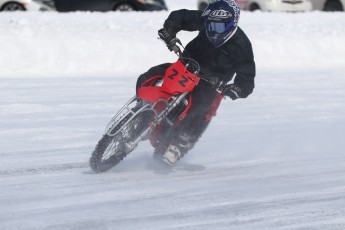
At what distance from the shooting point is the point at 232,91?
7.72 m

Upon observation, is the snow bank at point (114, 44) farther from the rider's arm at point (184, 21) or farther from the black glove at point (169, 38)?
the black glove at point (169, 38)

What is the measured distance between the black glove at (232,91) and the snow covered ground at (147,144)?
71 centimetres

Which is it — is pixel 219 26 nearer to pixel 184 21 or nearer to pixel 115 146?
pixel 184 21

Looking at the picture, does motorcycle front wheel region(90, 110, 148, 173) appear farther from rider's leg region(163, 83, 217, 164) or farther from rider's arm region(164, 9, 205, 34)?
rider's arm region(164, 9, 205, 34)

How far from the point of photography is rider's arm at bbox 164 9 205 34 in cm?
818

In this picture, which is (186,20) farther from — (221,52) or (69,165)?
(69,165)

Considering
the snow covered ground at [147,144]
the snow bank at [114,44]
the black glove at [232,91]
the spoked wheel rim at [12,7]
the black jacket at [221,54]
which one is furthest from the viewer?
the spoked wheel rim at [12,7]

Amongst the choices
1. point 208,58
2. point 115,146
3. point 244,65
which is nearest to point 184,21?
point 208,58

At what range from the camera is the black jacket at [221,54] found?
26.0ft

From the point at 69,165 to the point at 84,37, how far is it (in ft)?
24.8

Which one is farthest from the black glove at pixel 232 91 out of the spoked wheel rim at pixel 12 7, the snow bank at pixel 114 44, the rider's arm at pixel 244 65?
the spoked wheel rim at pixel 12 7

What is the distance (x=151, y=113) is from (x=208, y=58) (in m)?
0.72

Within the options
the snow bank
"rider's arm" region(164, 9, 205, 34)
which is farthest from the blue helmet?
the snow bank

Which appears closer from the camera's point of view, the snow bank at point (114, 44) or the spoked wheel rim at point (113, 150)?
the spoked wheel rim at point (113, 150)
